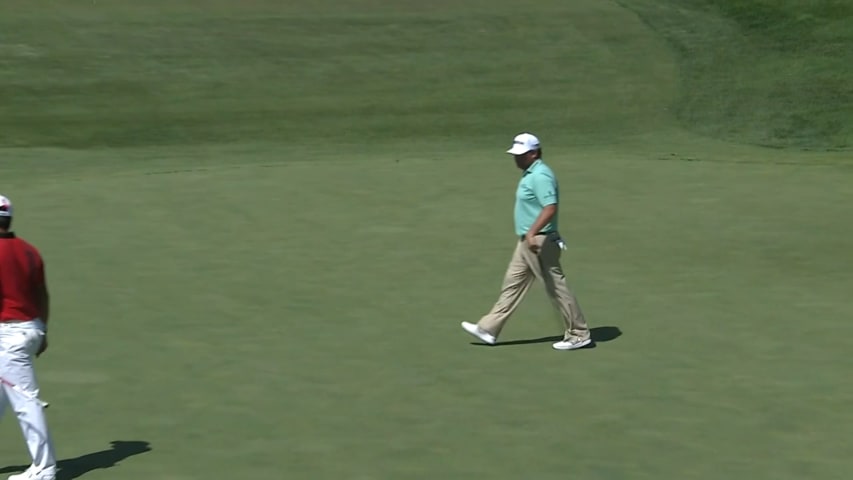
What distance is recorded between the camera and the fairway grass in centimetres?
1073

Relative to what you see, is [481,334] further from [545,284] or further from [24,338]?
[24,338]

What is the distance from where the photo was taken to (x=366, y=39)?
3131 cm

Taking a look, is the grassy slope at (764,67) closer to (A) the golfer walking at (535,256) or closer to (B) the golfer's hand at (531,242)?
(A) the golfer walking at (535,256)

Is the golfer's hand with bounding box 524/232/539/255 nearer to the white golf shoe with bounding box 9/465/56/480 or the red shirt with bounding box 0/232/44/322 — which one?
the red shirt with bounding box 0/232/44/322

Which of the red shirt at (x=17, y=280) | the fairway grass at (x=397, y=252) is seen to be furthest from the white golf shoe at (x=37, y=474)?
the red shirt at (x=17, y=280)

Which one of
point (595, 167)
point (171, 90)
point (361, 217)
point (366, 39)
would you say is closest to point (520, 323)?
point (361, 217)

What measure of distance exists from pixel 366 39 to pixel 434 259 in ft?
49.9

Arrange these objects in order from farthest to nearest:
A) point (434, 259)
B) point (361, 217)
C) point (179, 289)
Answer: point (361, 217), point (434, 259), point (179, 289)

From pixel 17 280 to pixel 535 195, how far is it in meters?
5.09

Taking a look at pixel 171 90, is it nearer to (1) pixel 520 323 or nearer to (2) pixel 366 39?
(2) pixel 366 39

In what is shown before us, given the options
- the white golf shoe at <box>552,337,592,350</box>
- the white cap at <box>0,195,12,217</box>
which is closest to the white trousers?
the white cap at <box>0,195,12,217</box>

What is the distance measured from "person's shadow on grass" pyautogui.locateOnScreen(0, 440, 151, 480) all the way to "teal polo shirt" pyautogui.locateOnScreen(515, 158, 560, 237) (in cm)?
433

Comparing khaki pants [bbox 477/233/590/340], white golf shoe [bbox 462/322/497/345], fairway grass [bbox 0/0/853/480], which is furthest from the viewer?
white golf shoe [bbox 462/322/497/345]

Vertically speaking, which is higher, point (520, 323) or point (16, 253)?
point (16, 253)
